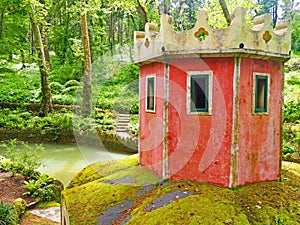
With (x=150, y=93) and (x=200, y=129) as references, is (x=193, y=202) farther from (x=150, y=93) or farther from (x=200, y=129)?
(x=150, y=93)

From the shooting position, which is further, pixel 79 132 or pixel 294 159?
pixel 79 132

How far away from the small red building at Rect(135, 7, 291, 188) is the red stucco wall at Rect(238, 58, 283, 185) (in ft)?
0.07

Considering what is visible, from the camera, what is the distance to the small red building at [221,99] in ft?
19.6

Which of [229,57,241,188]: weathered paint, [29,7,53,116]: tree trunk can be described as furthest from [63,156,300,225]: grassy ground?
[29,7,53,116]: tree trunk

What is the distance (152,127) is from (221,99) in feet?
6.54

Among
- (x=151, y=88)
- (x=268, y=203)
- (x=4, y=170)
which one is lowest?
(x=4, y=170)

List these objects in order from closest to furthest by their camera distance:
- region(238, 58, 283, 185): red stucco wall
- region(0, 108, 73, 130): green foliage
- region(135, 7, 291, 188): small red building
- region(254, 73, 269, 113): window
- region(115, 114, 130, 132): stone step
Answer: region(135, 7, 291, 188): small red building → region(238, 58, 283, 185): red stucco wall → region(254, 73, 269, 113): window → region(115, 114, 130, 132): stone step → region(0, 108, 73, 130): green foliage

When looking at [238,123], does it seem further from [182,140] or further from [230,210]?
[230,210]

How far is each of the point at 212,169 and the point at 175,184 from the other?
0.87m

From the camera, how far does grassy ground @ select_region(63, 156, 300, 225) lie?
5066 millimetres

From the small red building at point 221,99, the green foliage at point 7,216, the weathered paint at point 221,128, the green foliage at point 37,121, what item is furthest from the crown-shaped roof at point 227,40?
the green foliage at point 37,121

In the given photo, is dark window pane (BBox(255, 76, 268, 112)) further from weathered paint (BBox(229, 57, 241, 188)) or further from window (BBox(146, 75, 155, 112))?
window (BBox(146, 75, 155, 112))

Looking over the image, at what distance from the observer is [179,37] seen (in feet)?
20.3

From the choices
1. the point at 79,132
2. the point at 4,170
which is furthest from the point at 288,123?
the point at 4,170
